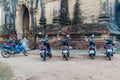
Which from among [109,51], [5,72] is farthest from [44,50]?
[5,72]

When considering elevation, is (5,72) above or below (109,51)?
below

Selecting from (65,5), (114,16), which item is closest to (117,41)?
(114,16)

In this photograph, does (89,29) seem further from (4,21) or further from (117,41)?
(4,21)

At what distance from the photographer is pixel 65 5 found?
19516mm

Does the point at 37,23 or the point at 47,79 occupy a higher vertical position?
the point at 37,23

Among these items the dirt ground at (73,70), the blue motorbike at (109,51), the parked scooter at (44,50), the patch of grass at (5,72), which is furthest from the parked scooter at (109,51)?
the patch of grass at (5,72)

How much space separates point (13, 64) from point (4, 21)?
12.7 meters

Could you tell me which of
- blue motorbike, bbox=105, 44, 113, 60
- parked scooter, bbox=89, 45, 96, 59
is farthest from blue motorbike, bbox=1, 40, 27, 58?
blue motorbike, bbox=105, 44, 113, 60

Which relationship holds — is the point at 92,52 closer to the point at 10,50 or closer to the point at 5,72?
the point at 5,72

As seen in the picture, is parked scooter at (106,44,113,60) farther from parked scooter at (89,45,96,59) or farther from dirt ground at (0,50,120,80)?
parked scooter at (89,45,96,59)

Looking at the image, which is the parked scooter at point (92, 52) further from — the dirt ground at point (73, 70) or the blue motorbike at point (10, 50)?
the blue motorbike at point (10, 50)

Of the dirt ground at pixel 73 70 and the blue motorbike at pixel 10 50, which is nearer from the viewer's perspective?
the dirt ground at pixel 73 70

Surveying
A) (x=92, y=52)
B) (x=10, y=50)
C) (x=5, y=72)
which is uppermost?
Answer: (x=92, y=52)

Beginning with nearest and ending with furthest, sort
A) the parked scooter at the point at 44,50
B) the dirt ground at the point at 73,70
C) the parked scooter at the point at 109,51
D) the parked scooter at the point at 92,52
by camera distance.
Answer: the dirt ground at the point at 73,70 < the parked scooter at the point at 109,51 < the parked scooter at the point at 92,52 < the parked scooter at the point at 44,50
